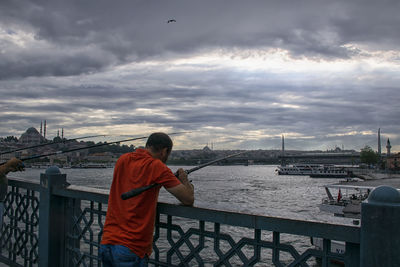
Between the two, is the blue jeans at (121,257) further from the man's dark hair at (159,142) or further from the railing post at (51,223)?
the railing post at (51,223)

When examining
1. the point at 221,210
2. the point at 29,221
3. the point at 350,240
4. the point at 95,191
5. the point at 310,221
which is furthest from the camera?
the point at 29,221

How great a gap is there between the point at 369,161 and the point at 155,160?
13027 centimetres

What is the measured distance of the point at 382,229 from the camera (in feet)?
6.01

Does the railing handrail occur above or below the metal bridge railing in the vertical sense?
above

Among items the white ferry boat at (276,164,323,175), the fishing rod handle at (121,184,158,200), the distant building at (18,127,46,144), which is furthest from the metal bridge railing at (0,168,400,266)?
the white ferry boat at (276,164,323,175)

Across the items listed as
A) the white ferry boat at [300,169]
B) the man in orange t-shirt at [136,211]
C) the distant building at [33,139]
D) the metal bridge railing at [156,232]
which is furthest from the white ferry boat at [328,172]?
the man in orange t-shirt at [136,211]

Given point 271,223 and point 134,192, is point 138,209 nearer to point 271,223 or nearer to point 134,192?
point 134,192

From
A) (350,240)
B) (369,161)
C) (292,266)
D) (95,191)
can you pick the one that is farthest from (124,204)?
(369,161)

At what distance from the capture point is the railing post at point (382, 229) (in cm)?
182

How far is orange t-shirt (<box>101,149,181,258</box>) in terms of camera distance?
260 centimetres

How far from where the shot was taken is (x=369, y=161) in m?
121

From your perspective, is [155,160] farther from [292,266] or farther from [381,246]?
[381,246]

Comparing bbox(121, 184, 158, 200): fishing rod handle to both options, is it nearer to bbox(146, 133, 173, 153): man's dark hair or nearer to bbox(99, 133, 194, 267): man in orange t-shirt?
bbox(99, 133, 194, 267): man in orange t-shirt

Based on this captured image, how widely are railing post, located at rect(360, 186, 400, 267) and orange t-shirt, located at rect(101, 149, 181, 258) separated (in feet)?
4.04
